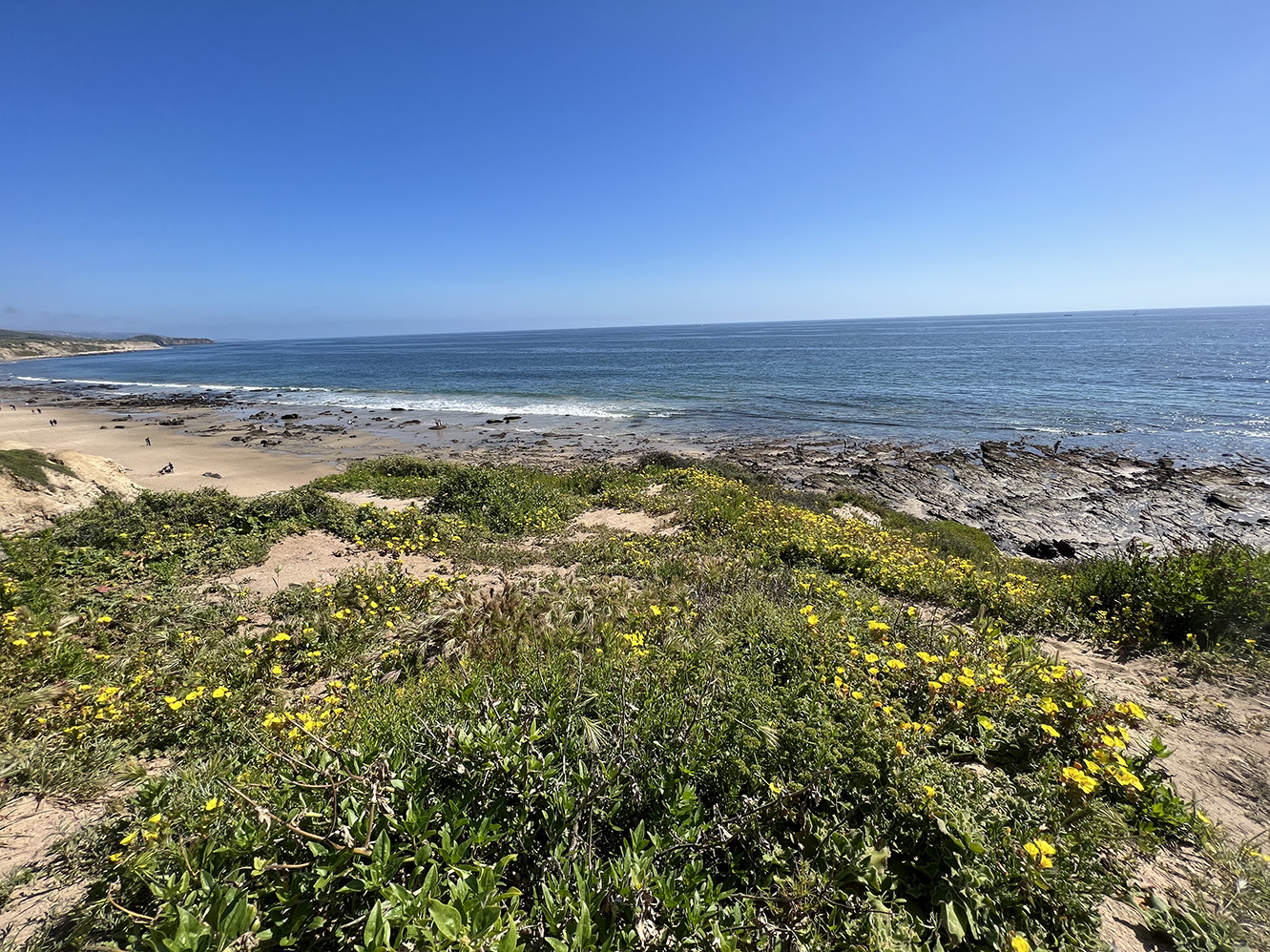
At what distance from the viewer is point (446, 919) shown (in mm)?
2109

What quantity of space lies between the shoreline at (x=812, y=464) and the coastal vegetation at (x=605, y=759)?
433 inches

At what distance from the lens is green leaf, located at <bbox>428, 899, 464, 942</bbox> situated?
2.07 metres

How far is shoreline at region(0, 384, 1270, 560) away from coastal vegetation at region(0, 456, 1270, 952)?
10998 millimetres

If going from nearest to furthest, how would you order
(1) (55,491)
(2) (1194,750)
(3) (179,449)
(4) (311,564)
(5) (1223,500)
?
(2) (1194,750), (4) (311,564), (1) (55,491), (5) (1223,500), (3) (179,449)

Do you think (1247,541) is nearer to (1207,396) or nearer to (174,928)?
(174,928)

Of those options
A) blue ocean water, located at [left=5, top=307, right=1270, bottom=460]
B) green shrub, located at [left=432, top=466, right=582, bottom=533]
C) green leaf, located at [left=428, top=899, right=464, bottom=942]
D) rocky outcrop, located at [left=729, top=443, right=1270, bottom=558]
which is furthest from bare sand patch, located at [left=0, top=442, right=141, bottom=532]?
blue ocean water, located at [left=5, top=307, right=1270, bottom=460]

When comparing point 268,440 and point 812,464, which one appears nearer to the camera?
point 812,464

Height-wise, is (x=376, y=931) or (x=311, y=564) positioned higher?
(x=376, y=931)

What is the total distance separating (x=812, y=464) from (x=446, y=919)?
2243cm

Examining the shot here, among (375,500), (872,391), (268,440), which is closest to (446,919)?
(375,500)

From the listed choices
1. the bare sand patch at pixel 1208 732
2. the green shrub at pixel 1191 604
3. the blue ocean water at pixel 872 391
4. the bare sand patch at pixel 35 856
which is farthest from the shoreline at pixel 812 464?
the bare sand patch at pixel 35 856

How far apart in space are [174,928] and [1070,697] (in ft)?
19.3

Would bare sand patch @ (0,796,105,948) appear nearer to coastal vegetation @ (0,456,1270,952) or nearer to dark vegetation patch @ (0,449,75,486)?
coastal vegetation @ (0,456,1270,952)

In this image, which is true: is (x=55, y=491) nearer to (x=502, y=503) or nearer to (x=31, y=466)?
(x=31, y=466)
